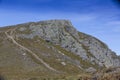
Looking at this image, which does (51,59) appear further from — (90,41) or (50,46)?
(90,41)

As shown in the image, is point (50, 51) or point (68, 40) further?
point (68, 40)

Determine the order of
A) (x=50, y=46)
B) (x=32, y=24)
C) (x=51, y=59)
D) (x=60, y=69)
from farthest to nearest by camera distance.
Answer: (x=32, y=24)
(x=50, y=46)
(x=51, y=59)
(x=60, y=69)

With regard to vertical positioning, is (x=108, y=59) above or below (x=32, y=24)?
below

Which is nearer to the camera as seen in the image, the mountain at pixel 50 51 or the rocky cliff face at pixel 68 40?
the mountain at pixel 50 51

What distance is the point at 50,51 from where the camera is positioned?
15488cm

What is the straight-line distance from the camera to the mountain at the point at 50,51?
135000mm

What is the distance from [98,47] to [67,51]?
918 inches

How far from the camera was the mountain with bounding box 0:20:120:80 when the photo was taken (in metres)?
135

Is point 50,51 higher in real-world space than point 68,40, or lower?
lower

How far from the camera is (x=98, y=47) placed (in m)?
180

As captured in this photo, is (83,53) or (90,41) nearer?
(83,53)

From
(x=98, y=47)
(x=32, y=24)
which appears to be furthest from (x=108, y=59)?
(x=32, y=24)

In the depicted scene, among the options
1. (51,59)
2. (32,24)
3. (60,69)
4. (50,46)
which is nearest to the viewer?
(60,69)

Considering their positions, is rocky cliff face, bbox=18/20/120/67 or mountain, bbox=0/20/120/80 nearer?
mountain, bbox=0/20/120/80
